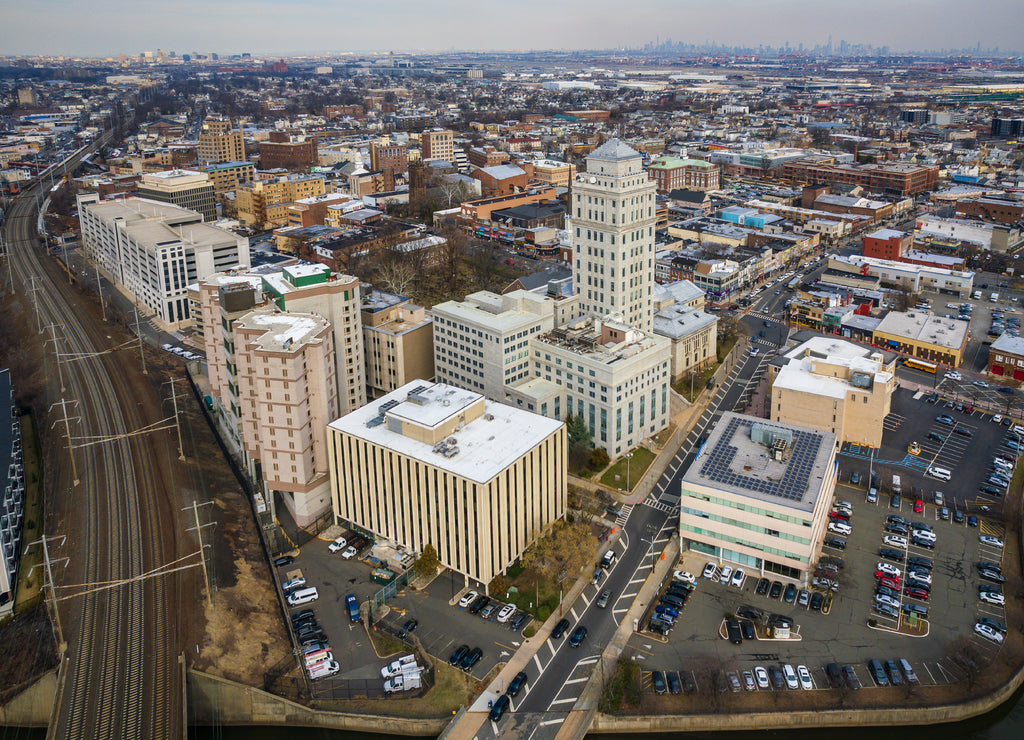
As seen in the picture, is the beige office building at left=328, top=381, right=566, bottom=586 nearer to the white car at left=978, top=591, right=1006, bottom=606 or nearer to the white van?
the white van

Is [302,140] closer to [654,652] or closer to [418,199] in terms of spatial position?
[418,199]

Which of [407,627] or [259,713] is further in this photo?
[407,627]

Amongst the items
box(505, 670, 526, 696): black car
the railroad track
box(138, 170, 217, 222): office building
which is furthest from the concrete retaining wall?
box(138, 170, 217, 222): office building

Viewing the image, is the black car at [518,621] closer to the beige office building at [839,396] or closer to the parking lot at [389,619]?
the parking lot at [389,619]

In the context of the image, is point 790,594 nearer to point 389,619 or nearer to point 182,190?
point 389,619

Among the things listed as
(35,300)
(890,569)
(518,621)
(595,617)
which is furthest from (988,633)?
(35,300)

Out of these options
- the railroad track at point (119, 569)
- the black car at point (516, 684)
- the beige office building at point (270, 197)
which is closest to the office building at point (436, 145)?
the beige office building at point (270, 197)

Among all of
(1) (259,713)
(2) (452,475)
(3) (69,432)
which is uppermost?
(2) (452,475)

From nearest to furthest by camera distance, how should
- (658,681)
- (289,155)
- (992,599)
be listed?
(658,681) → (992,599) → (289,155)
